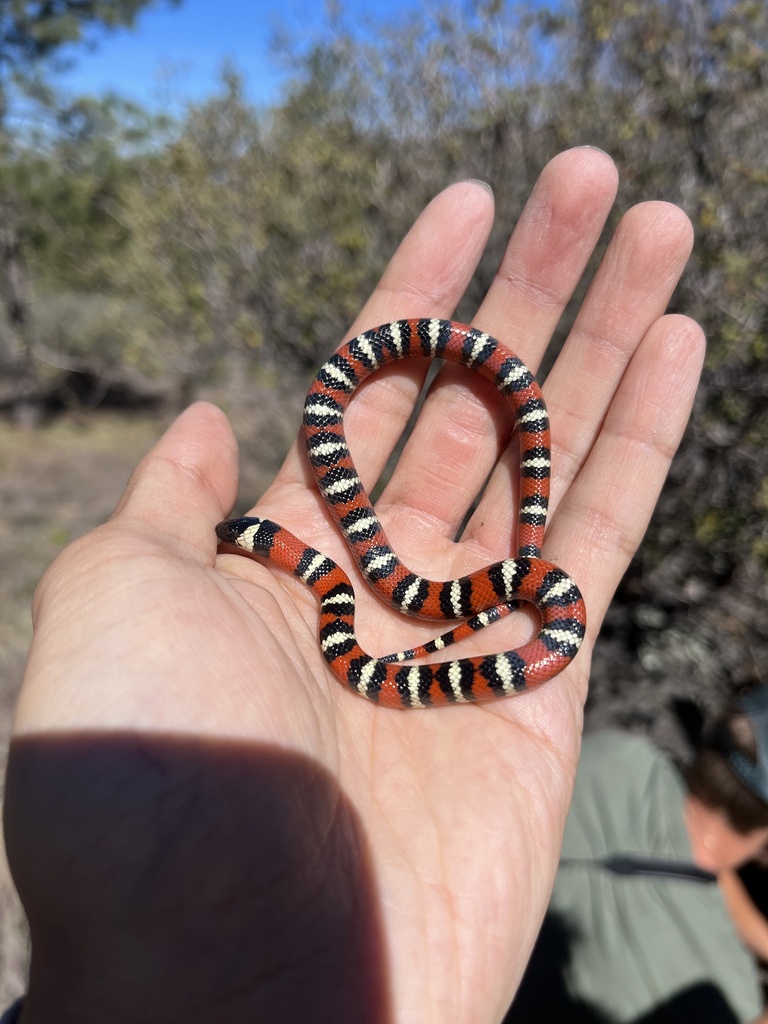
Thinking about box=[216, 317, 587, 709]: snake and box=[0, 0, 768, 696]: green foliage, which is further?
box=[0, 0, 768, 696]: green foliage

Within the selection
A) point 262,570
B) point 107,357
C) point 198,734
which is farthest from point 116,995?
point 107,357

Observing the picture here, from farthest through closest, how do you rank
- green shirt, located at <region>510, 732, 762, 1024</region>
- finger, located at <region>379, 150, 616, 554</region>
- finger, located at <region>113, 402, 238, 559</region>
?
finger, located at <region>379, 150, 616, 554</region> < green shirt, located at <region>510, 732, 762, 1024</region> < finger, located at <region>113, 402, 238, 559</region>

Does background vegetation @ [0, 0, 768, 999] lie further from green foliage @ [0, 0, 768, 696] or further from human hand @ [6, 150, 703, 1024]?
human hand @ [6, 150, 703, 1024]

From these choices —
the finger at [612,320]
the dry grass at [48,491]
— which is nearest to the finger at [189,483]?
the finger at [612,320]

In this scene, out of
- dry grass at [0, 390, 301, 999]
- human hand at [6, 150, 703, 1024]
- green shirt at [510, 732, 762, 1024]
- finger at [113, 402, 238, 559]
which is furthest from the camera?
dry grass at [0, 390, 301, 999]

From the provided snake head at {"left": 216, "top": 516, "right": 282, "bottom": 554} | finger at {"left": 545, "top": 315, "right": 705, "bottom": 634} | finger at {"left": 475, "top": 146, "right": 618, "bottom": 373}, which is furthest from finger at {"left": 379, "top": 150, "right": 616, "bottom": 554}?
snake head at {"left": 216, "top": 516, "right": 282, "bottom": 554}

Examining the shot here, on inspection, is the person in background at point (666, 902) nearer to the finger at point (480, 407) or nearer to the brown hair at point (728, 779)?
the brown hair at point (728, 779)

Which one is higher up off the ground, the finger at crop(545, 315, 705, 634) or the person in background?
the finger at crop(545, 315, 705, 634)

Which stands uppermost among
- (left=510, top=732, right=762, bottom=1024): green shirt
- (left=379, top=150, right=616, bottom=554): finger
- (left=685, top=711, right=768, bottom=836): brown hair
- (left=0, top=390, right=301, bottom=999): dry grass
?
(left=379, top=150, right=616, bottom=554): finger
